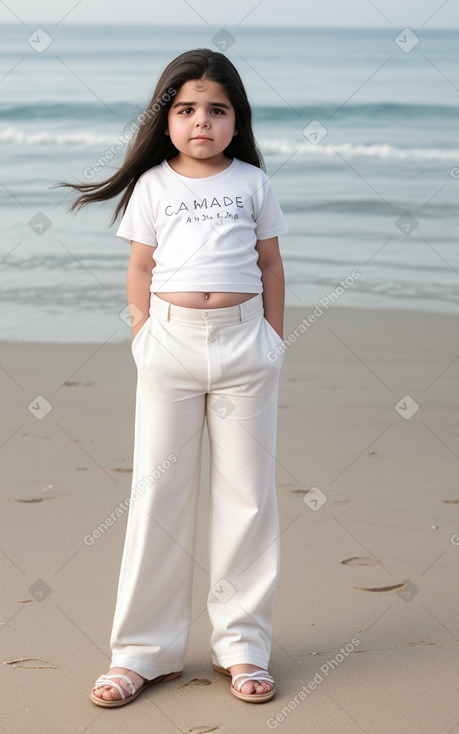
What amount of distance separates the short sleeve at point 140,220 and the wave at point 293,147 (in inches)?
469

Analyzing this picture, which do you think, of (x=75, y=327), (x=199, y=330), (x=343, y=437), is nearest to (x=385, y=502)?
(x=343, y=437)

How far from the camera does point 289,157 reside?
14.5 m

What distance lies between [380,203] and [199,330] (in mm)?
9432

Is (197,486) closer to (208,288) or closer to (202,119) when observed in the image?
(208,288)

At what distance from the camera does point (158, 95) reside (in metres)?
2.68

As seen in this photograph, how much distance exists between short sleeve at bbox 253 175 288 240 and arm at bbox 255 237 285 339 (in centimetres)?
3

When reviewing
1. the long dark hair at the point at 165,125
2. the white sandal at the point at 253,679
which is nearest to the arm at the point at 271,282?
the long dark hair at the point at 165,125

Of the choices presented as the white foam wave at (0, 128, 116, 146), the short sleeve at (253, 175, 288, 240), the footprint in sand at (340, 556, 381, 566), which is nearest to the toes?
the footprint in sand at (340, 556, 381, 566)

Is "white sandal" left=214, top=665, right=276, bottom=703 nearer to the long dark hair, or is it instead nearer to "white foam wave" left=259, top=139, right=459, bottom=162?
the long dark hair

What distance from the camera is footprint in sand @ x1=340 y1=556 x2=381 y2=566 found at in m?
3.49

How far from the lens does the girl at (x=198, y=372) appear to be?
263 cm

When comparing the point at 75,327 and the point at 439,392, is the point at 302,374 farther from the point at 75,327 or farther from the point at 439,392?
the point at 75,327

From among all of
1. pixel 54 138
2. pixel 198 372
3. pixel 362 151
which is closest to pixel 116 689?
pixel 198 372

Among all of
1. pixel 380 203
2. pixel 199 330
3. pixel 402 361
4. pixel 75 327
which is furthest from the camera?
pixel 380 203
